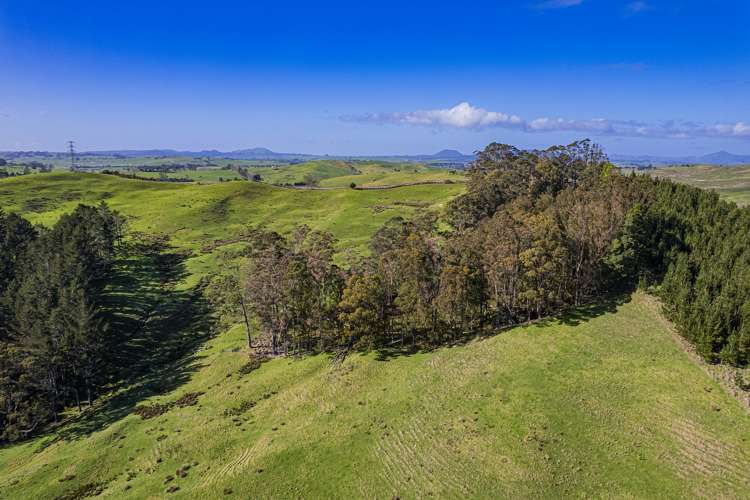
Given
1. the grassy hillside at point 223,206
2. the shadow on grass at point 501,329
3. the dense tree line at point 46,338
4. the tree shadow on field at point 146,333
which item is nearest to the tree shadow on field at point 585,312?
the shadow on grass at point 501,329

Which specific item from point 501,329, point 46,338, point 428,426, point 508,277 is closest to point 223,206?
point 46,338

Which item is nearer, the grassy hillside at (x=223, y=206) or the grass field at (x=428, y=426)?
the grass field at (x=428, y=426)

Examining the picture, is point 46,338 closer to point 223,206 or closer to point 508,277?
point 508,277

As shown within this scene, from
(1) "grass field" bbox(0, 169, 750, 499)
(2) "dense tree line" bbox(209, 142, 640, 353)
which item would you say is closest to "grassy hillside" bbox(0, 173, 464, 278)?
(2) "dense tree line" bbox(209, 142, 640, 353)

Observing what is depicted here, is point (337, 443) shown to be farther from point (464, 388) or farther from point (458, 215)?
point (458, 215)

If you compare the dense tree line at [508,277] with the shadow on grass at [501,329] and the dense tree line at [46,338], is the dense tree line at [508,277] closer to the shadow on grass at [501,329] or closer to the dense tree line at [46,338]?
the shadow on grass at [501,329]

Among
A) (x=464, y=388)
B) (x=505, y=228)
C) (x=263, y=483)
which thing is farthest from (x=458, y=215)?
(x=263, y=483)

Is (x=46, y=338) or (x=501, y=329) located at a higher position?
(x=501, y=329)
